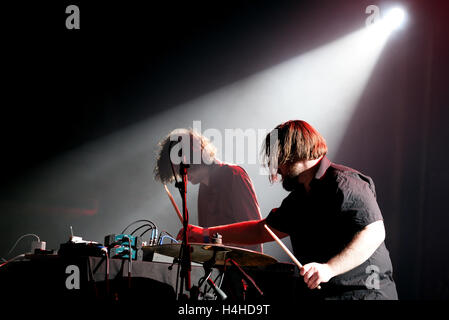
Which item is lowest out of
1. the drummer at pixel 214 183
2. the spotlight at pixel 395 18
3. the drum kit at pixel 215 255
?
the drum kit at pixel 215 255

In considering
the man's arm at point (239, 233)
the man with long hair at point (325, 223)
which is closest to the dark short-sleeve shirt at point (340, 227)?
the man with long hair at point (325, 223)

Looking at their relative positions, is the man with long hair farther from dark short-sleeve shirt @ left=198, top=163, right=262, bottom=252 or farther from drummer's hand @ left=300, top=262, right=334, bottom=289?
dark short-sleeve shirt @ left=198, top=163, right=262, bottom=252

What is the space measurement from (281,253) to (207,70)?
8.21ft

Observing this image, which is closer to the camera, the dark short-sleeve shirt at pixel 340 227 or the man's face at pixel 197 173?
the dark short-sleeve shirt at pixel 340 227

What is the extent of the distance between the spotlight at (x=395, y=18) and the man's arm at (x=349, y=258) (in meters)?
3.80

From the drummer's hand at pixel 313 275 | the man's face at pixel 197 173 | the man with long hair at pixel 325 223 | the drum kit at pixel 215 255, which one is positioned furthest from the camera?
the man's face at pixel 197 173

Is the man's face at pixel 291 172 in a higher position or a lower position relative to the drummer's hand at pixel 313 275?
higher

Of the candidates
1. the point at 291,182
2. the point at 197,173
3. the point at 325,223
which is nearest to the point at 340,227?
the point at 325,223

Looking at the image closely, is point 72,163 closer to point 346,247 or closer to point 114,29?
point 114,29

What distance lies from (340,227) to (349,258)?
21cm

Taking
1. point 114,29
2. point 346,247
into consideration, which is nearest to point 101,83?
point 114,29

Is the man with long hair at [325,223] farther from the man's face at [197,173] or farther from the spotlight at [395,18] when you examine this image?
the spotlight at [395,18]

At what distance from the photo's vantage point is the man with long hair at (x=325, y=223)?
160 centimetres

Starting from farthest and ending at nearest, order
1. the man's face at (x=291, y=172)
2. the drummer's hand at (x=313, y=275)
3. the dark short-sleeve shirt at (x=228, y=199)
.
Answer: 1. the dark short-sleeve shirt at (x=228, y=199)
2. the man's face at (x=291, y=172)
3. the drummer's hand at (x=313, y=275)
